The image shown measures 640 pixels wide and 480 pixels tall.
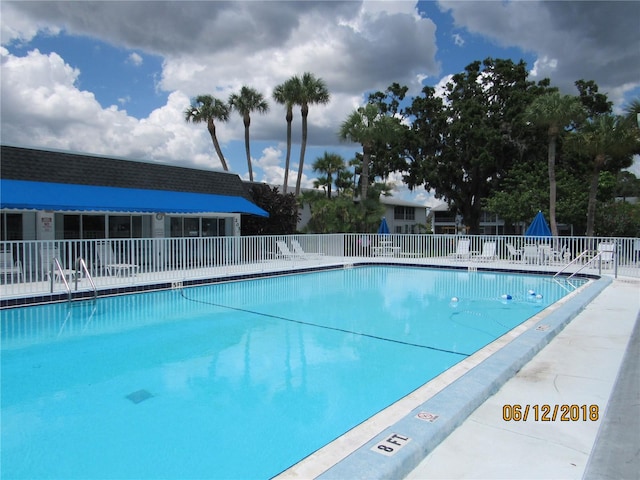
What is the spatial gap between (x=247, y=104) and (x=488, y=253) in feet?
75.6

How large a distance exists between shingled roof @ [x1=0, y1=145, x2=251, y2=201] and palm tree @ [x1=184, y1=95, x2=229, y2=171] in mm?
14961

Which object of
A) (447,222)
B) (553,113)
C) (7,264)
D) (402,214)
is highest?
(553,113)

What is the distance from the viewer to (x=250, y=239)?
1672 centimetres

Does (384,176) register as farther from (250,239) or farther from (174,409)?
(174,409)

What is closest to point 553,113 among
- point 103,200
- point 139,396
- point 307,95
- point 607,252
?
point 607,252

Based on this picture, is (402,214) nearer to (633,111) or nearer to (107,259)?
(633,111)

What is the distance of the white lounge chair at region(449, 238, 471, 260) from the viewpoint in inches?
793

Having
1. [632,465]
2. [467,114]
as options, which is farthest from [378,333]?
[467,114]

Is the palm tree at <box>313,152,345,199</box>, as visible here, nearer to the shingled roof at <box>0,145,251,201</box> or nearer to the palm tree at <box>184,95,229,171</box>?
the palm tree at <box>184,95,229,171</box>

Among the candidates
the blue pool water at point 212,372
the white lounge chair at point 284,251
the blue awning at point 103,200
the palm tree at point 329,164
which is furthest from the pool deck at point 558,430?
the palm tree at point 329,164

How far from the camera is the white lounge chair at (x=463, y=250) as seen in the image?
20.1 metres

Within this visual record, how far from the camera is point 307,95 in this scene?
99.5ft

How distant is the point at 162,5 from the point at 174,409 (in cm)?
1058
